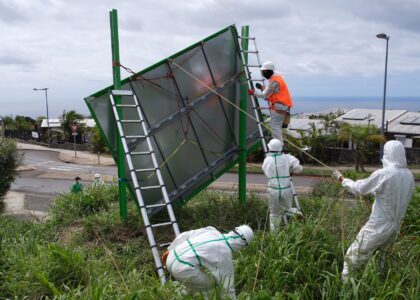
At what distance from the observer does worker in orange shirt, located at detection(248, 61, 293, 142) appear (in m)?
8.48

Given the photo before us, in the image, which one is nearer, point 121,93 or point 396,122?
point 121,93

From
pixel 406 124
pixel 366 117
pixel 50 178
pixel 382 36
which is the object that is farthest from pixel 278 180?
pixel 366 117

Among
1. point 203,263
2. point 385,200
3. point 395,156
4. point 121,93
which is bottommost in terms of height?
point 203,263

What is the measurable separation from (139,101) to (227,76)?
227cm

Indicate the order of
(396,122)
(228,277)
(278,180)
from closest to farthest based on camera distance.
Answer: (228,277), (278,180), (396,122)

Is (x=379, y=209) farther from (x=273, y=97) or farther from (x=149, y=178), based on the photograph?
(x=149, y=178)

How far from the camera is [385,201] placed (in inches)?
215

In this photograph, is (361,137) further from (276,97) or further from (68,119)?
(68,119)

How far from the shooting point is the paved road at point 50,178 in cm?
2220

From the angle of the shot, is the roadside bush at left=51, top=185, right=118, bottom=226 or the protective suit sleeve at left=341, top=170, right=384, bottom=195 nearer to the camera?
the protective suit sleeve at left=341, top=170, right=384, bottom=195

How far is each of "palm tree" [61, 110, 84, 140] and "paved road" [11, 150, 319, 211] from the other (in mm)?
6878

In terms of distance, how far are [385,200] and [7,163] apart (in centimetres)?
1423

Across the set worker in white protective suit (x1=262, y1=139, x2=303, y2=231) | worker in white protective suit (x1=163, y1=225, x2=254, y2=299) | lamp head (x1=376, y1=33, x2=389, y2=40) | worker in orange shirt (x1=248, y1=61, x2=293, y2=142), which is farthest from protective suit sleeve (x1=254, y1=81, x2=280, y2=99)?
lamp head (x1=376, y1=33, x2=389, y2=40)

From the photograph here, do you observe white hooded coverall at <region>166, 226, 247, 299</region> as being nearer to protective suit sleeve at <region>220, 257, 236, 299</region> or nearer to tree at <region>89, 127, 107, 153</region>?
protective suit sleeve at <region>220, 257, 236, 299</region>
